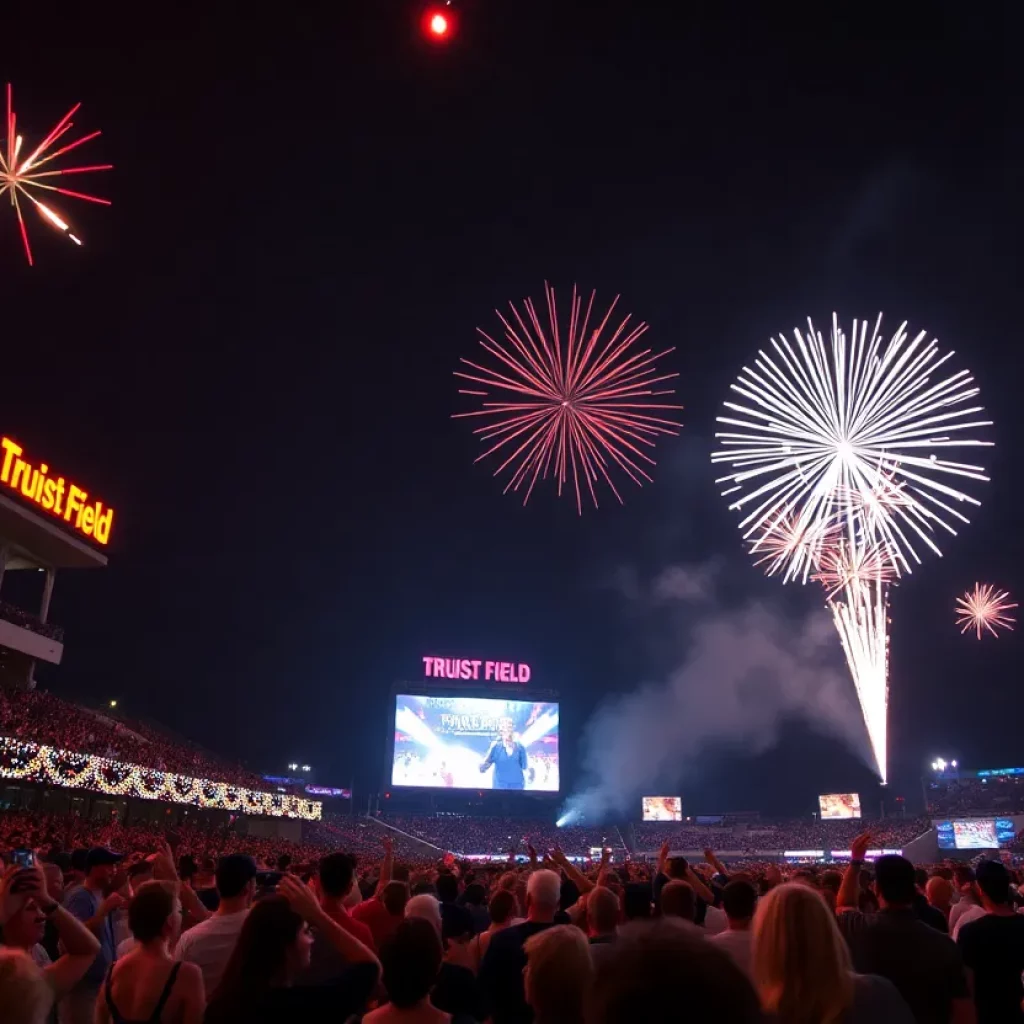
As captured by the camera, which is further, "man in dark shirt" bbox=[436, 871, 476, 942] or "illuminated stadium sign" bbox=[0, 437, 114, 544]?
"illuminated stadium sign" bbox=[0, 437, 114, 544]

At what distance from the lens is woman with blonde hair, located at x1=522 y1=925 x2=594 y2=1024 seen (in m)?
3.41

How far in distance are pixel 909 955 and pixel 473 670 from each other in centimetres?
7138

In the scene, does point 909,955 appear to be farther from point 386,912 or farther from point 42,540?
point 42,540

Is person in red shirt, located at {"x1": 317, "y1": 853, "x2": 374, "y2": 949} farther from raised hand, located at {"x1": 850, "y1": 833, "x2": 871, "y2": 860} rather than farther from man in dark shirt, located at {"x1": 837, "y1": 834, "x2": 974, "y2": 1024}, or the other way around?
raised hand, located at {"x1": 850, "y1": 833, "x2": 871, "y2": 860}

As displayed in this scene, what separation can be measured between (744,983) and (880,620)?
111 ft

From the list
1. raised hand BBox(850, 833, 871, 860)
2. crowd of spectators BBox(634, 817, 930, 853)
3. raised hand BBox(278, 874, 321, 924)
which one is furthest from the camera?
crowd of spectators BBox(634, 817, 930, 853)

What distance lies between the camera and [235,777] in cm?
5200

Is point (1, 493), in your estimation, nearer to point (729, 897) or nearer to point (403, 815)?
point (729, 897)

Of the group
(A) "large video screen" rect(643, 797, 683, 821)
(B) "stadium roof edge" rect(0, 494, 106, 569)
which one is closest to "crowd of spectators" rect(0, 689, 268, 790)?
(B) "stadium roof edge" rect(0, 494, 106, 569)

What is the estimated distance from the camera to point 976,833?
65.0 metres

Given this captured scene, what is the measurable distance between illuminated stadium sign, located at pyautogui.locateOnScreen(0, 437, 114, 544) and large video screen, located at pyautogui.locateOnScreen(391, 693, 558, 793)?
31.6 meters

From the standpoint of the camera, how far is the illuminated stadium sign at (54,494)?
37.9m

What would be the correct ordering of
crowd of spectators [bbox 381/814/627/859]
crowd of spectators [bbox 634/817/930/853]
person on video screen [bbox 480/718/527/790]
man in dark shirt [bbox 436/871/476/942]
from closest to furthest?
man in dark shirt [bbox 436/871/476/942] → person on video screen [bbox 480/718/527/790] → crowd of spectators [bbox 381/814/627/859] → crowd of spectators [bbox 634/817/930/853]

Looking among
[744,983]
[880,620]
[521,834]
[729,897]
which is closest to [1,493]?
[880,620]
